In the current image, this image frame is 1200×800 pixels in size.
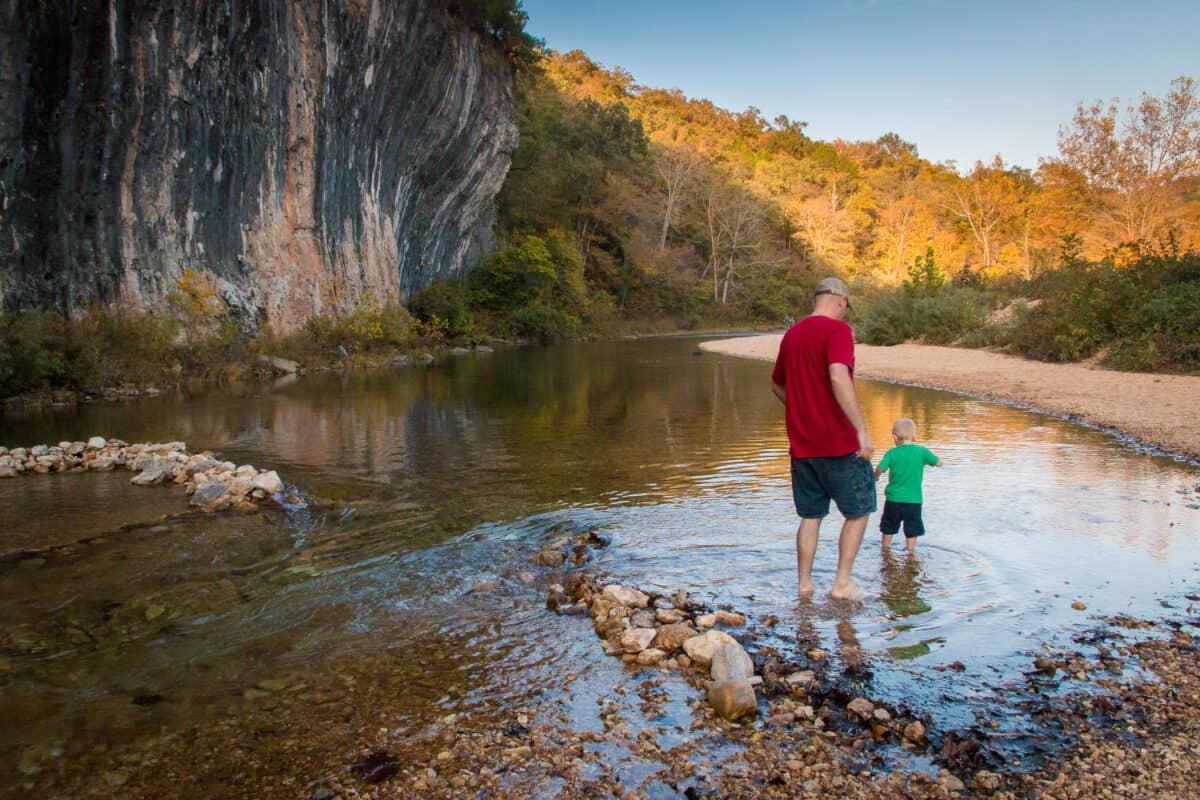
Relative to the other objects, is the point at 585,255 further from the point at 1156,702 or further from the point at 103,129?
the point at 1156,702

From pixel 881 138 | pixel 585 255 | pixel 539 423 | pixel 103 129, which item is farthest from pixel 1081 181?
pixel 881 138

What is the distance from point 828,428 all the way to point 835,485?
1.21 feet

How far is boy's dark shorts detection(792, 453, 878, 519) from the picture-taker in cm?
490

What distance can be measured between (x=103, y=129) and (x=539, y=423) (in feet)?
40.7

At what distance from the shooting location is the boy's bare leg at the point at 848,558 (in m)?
5.02

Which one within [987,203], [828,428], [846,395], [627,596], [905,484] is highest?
[987,203]

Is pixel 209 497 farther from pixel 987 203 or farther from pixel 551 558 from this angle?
pixel 987 203

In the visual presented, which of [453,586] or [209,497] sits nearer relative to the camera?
[453,586]

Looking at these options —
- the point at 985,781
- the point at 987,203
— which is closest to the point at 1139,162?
the point at 987,203

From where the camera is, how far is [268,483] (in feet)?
27.7

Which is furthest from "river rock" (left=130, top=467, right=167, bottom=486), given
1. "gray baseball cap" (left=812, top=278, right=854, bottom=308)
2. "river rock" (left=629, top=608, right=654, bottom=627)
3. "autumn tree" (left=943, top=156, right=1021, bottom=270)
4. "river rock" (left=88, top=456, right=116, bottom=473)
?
"autumn tree" (left=943, top=156, right=1021, bottom=270)

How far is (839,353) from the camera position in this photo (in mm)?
4746

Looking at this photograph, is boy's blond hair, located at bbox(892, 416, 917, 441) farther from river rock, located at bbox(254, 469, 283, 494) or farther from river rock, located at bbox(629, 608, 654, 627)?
river rock, located at bbox(254, 469, 283, 494)

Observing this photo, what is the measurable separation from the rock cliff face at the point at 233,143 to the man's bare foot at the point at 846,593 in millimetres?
18395
